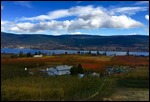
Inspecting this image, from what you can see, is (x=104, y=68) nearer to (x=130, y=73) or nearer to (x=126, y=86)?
(x=130, y=73)

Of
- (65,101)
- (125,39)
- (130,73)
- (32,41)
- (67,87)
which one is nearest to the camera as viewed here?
(65,101)

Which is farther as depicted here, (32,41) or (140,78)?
(32,41)

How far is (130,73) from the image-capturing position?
79.5 feet

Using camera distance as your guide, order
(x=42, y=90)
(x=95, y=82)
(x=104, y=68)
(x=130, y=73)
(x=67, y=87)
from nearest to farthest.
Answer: (x=42, y=90), (x=67, y=87), (x=95, y=82), (x=130, y=73), (x=104, y=68)

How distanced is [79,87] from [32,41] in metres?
104

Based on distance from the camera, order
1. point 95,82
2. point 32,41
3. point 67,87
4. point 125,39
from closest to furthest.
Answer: point 67,87
point 95,82
point 125,39
point 32,41

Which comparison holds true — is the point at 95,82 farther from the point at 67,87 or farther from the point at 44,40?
the point at 44,40

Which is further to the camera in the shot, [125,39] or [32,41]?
[32,41]

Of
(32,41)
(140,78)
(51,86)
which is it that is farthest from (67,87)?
(32,41)

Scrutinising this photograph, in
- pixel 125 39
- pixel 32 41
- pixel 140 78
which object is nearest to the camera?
pixel 140 78

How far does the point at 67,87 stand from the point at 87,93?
4.00ft

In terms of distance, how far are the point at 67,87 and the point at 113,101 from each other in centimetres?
327

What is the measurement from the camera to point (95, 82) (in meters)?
18.6

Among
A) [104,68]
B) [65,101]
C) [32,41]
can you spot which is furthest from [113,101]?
[32,41]
